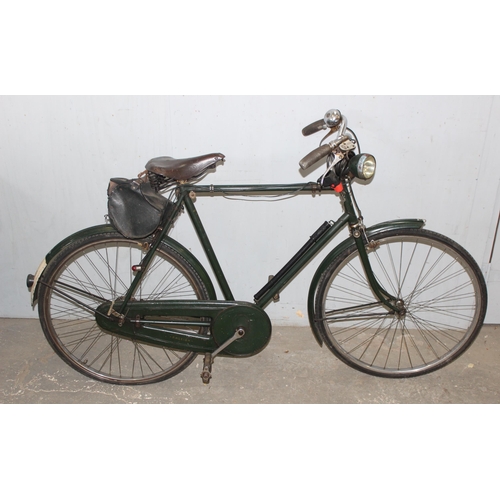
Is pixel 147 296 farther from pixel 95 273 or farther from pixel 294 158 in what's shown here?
pixel 294 158

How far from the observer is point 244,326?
2.17m

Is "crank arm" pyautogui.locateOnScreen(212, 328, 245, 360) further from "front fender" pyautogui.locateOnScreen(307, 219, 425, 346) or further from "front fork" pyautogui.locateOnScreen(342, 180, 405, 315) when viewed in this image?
"front fork" pyautogui.locateOnScreen(342, 180, 405, 315)

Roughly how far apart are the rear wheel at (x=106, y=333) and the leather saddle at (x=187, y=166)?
20.7 inches

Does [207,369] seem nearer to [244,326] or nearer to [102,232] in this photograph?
[244,326]

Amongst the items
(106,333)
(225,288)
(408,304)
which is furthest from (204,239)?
(408,304)

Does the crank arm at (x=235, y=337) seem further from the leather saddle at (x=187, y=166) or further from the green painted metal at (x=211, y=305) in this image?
the leather saddle at (x=187, y=166)

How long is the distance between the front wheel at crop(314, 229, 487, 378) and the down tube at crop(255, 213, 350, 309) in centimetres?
38

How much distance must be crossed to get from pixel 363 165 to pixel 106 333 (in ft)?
5.52

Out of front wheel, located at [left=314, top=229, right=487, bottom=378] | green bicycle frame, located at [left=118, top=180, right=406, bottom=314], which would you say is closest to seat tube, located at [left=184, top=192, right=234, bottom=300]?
green bicycle frame, located at [left=118, top=180, right=406, bottom=314]

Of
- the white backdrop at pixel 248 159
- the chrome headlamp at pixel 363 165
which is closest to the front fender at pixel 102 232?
the white backdrop at pixel 248 159

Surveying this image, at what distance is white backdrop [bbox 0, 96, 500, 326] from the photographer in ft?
7.53

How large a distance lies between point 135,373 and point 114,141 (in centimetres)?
129

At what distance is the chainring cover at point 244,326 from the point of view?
2.15m

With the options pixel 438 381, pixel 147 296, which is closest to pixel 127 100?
pixel 147 296
